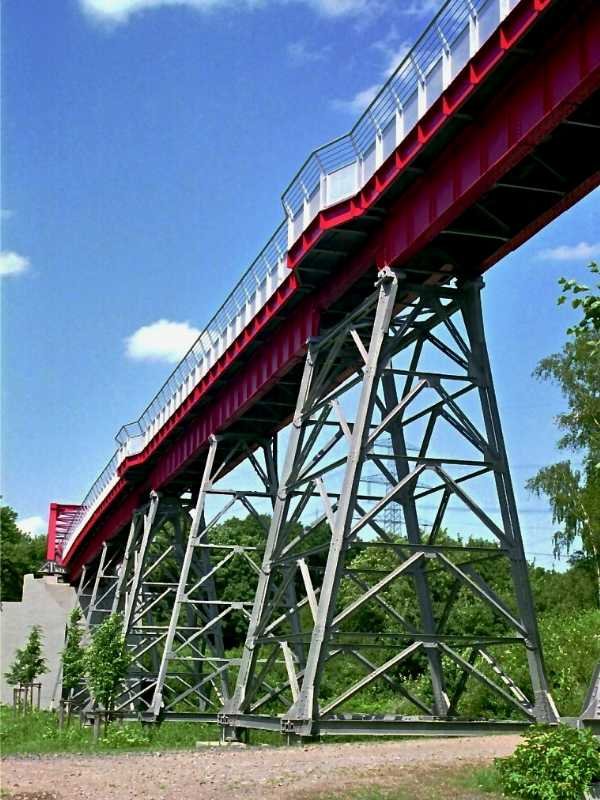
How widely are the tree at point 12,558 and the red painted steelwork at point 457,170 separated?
5845cm

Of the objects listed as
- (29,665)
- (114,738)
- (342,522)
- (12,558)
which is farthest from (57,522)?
(342,522)

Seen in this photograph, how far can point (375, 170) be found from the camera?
739 inches

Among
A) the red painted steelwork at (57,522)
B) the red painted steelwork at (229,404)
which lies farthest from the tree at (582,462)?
the red painted steelwork at (57,522)

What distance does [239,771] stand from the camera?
13938mm

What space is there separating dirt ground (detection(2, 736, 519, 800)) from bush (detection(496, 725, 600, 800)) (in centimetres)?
135

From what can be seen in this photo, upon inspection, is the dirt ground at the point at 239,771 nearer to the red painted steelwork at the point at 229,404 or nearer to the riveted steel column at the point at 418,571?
the riveted steel column at the point at 418,571

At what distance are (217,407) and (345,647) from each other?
13.2 m

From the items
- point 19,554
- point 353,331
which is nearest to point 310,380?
point 353,331

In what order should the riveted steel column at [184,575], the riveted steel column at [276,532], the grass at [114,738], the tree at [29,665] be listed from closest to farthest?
the grass at [114,738]
the riveted steel column at [276,532]
the riveted steel column at [184,575]
the tree at [29,665]

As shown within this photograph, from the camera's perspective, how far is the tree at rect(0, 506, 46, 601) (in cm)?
8400

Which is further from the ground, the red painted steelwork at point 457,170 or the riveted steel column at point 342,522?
the red painted steelwork at point 457,170

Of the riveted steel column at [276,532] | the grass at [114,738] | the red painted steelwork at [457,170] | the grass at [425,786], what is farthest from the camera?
the riveted steel column at [276,532]

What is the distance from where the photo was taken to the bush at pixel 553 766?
38.2 ft

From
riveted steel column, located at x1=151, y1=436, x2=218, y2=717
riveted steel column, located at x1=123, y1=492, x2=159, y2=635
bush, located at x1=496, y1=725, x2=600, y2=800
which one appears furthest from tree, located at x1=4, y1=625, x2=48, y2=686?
bush, located at x1=496, y1=725, x2=600, y2=800
